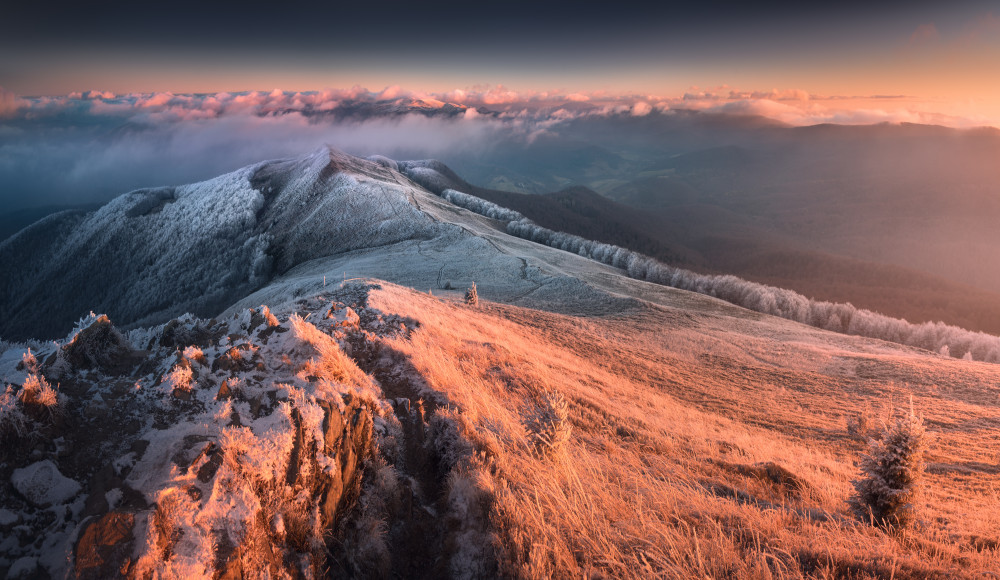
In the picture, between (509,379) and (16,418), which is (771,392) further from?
(16,418)

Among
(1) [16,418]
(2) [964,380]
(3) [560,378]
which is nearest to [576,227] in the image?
(2) [964,380]

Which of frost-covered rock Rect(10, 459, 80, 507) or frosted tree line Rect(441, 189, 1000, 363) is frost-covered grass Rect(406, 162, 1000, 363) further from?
frost-covered rock Rect(10, 459, 80, 507)

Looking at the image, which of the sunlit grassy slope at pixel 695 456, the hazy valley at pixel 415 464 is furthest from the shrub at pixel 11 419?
the sunlit grassy slope at pixel 695 456

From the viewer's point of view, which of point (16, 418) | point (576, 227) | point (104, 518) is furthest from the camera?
point (576, 227)

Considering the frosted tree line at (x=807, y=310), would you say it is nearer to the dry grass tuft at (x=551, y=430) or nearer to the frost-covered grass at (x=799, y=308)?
the frost-covered grass at (x=799, y=308)

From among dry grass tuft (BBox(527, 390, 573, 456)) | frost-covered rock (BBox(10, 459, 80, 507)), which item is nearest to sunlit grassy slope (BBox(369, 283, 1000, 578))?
dry grass tuft (BBox(527, 390, 573, 456))
